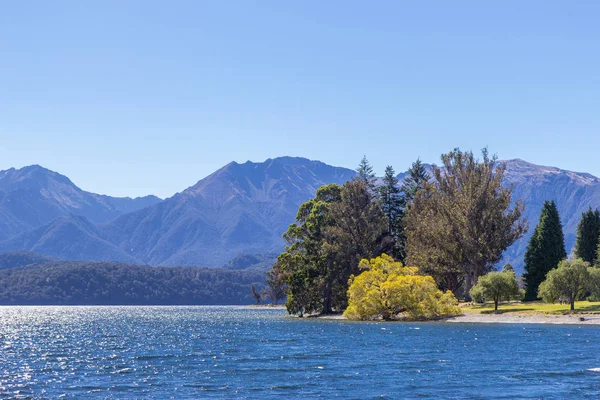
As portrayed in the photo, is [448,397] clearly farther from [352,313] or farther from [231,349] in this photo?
[352,313]

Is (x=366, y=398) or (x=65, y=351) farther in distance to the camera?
(x=65, y=351)

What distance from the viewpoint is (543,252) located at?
393ft

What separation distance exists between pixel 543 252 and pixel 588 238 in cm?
A: 1482

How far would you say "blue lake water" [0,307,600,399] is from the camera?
3625cm

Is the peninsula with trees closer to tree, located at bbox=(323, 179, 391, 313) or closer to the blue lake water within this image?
tree, located at bbox=(323, 179, 391, 313)

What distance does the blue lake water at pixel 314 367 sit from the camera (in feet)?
119

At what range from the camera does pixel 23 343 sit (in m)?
72.8

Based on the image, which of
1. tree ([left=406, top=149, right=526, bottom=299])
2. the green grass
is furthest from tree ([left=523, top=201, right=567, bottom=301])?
the green grass

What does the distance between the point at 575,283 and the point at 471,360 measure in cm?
4969

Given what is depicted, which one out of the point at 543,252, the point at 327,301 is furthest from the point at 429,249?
the point at 327,301

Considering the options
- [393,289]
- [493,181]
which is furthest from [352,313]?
[493,181]

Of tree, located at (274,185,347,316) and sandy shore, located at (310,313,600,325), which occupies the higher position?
tree, located at (274,185,347,316)

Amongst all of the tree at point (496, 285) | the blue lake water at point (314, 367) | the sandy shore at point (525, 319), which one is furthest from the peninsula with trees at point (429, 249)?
the blue lake water at point (314, 367)

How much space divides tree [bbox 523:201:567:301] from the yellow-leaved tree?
2008 cm
